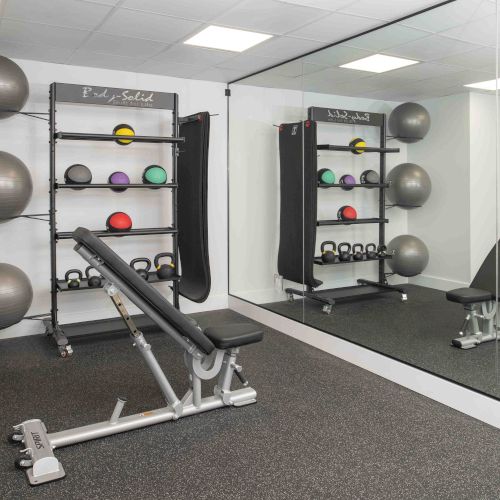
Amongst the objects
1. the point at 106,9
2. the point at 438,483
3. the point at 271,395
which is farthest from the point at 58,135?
the point at 438,483

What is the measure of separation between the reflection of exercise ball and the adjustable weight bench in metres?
1.49

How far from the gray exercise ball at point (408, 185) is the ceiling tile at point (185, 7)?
1.48 meters

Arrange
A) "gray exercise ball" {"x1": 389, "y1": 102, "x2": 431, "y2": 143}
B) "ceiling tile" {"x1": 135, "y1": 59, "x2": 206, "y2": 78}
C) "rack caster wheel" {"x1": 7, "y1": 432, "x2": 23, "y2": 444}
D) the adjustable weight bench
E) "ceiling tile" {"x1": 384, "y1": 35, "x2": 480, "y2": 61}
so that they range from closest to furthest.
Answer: the adjustable weight bench < "rack caster wheel" {"x1": 7, "y1": 432, "x2": 23, "y2": 444} < "ceiling tile" {"x1": 384, "y1": 35, "x2": 480, "y2": 61} < "gray exercise ball" {"x1": 389, "y1": 102, "x2": 431, "y2": 143} < "ceiling tile" {"x1": 135, "y1": 59, "x2": 206, "y2": 78}

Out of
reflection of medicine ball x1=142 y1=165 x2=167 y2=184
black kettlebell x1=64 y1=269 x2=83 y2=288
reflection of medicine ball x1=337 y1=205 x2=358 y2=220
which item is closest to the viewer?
reflection of medicine ball x1=337 y1=205 x2=358 y2=220

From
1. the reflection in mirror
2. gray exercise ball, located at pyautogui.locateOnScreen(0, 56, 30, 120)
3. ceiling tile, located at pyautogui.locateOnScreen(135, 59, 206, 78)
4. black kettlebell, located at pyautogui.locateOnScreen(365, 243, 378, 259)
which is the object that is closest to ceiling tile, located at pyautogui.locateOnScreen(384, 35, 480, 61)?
the reflection in mirror

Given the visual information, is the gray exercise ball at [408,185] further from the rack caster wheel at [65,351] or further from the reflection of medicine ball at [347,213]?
the rack caster wheel at [65,351]

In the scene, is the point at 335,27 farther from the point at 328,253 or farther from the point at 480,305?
the point at 480,305

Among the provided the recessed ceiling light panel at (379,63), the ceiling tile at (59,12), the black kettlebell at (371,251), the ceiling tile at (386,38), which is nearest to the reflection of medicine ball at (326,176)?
the black kettlebell at (371,251)

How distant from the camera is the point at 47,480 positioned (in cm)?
222

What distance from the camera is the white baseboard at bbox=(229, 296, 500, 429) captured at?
111 inches

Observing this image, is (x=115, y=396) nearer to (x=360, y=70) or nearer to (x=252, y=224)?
(x=252, y=224)

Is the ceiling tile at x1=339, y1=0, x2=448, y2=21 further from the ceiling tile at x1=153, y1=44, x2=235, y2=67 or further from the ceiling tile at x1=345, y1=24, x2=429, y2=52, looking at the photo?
the ceiling tile at x1=153, y1=44, x2=235, y2=67

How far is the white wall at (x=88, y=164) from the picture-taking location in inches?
173

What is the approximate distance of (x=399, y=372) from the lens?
3.35m
